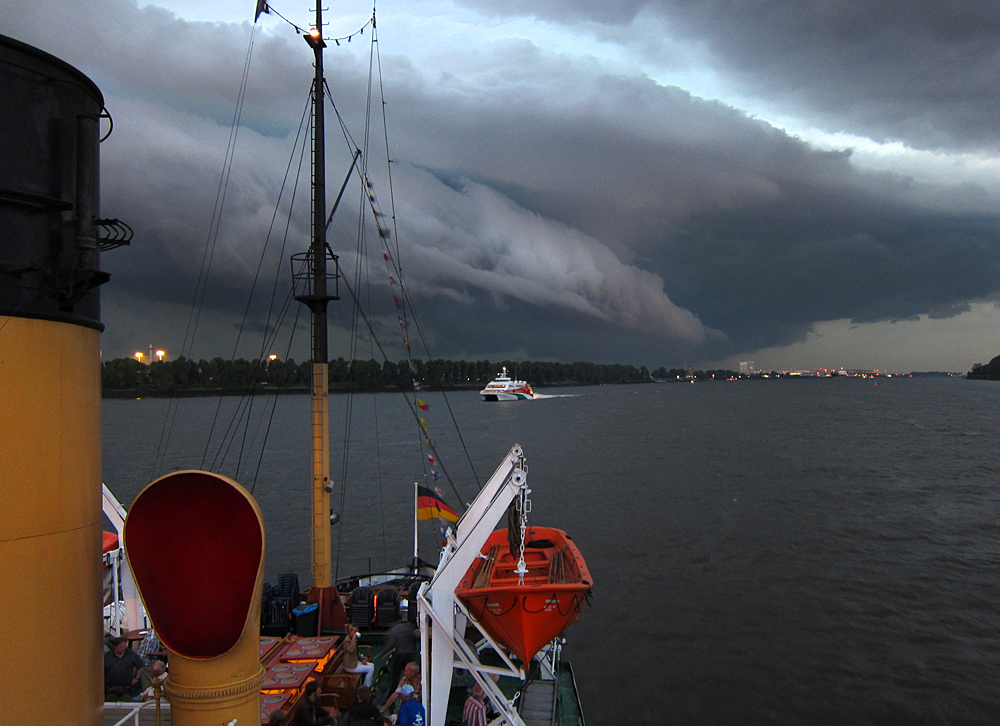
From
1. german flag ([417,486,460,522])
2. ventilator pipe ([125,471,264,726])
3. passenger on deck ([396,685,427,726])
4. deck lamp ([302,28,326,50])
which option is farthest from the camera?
german flag ([417,486,460,522])

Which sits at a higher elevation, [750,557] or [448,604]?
[448,604]

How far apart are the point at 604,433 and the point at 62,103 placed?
272 ft

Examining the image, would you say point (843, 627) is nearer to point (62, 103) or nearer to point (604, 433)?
point (62, 103)

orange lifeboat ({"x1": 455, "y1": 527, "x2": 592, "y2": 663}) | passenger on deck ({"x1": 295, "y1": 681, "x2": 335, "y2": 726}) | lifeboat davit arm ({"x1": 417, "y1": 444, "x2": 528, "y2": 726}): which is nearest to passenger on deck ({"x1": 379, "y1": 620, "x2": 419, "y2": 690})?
orange lifeboat ({"x1": 455, "y1": 527, "x2": 592, "y2": 663})

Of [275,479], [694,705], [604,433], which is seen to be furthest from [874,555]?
[604,433]

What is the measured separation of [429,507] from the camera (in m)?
18.6

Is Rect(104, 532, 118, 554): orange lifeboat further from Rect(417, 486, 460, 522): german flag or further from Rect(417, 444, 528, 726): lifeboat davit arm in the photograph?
Rect(417, 486, 460, 522): german flag

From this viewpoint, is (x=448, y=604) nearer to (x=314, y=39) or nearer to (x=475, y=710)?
(x=475, y=710)

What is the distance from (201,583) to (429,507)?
48.5 feet

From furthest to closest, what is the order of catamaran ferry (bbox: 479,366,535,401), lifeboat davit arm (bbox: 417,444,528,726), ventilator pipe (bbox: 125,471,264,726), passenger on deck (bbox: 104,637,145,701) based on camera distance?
1. catamaran ferry (bbox: 479,366,535,401)
2. lifeboat davit arm (bbox: 417,444,528,726)
3. passenger on deck (bbox: 104,637,145,701)
4. ventilator pipe (bbox: 125,471,264,726)

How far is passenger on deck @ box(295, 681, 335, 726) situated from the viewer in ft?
28.5

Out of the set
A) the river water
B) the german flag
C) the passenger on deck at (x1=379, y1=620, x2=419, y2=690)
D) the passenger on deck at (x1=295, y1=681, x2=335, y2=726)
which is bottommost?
the river water

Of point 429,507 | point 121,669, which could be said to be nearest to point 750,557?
point 429,507

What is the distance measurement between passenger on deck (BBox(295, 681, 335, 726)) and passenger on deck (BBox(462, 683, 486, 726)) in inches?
128
